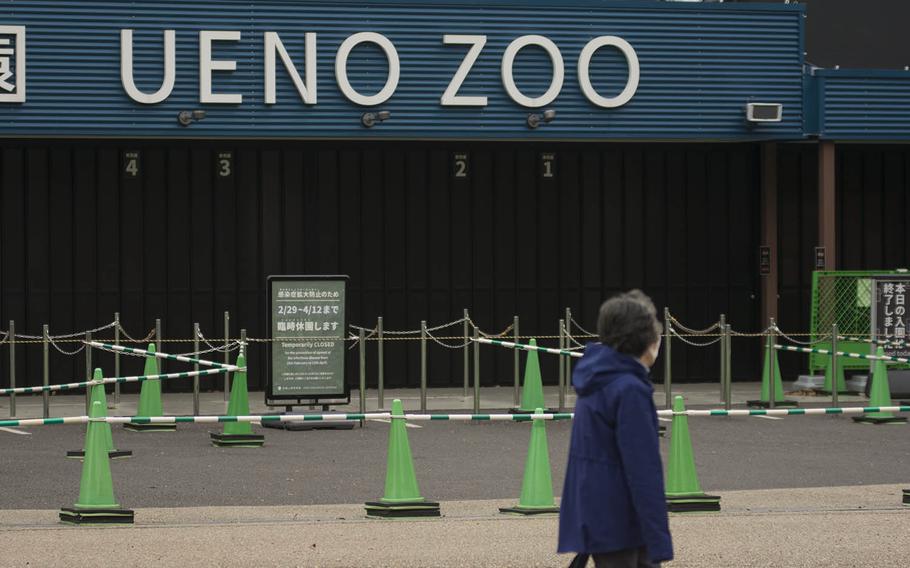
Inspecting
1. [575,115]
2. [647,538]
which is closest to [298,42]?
[575,115]

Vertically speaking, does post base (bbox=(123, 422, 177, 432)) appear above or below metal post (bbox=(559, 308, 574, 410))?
below

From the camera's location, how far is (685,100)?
984 inches

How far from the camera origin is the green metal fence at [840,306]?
24469 mm

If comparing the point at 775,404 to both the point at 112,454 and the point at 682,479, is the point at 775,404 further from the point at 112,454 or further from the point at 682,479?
the point at 682,479

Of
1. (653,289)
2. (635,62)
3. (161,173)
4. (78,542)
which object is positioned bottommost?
(78,542)

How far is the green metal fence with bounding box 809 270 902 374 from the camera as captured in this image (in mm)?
24469

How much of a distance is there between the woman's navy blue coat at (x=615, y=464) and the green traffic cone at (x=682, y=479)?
5712mm

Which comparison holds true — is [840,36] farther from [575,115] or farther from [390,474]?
[390,474]

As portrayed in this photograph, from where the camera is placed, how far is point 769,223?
26719 mm

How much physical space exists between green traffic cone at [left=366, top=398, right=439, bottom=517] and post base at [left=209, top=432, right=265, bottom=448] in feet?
18.1

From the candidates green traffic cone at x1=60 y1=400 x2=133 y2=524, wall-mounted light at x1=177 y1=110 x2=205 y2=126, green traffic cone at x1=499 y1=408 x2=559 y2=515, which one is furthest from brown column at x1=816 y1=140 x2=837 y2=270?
green traffic cone at x1=60 y1=400 x2=133 y2=524

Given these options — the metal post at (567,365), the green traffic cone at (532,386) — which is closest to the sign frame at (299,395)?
the green traffic cone at (532,386)

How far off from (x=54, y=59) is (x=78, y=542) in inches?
527

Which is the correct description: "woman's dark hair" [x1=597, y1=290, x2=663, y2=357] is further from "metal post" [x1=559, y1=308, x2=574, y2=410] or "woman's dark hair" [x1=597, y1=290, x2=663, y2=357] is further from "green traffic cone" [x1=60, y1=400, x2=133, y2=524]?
"metal post" [x1=559, y1=308, x2=574, y2=410]
